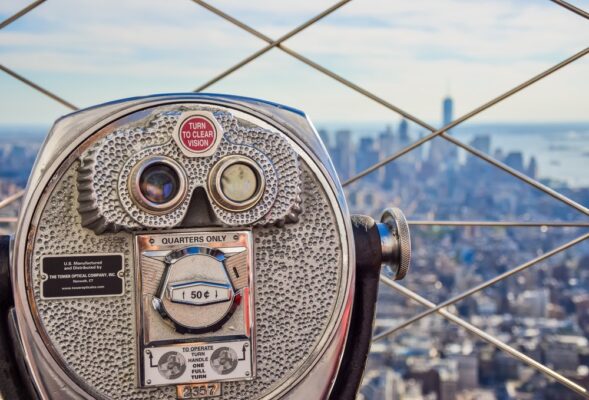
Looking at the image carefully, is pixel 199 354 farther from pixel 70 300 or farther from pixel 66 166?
pixel 66 166

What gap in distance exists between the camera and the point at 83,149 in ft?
4.20

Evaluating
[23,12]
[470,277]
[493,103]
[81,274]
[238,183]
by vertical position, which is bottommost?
[470,277]

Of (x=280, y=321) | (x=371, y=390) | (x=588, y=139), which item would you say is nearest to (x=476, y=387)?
(x=371, y=390)

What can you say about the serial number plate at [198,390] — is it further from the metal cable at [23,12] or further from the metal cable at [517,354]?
the metal cable at [23,12]

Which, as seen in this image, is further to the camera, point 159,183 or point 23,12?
point 23,12

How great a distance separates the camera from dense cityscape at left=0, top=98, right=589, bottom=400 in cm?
537

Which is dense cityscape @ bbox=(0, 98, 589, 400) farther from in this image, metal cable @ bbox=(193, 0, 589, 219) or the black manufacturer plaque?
the black manufacturer plaque

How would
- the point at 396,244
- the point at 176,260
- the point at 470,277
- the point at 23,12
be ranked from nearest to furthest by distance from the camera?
the point at 176,260 < the point at 396,244 < the point at 23,12 < the point at 470,277

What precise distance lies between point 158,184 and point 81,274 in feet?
0.52

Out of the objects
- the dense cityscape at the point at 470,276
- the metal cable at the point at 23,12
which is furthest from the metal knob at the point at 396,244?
the dense cityscape at the point at 470,276

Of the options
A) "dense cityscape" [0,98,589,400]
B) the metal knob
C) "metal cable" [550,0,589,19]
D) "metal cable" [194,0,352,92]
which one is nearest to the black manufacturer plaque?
the metal knob

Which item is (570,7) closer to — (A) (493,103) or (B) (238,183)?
(A) (493,103)

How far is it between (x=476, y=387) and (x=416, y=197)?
193cm

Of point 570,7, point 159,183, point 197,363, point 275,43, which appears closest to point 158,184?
point 159,183
